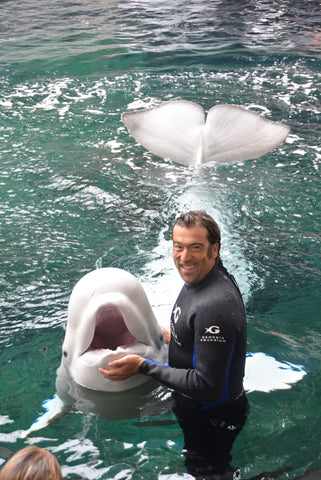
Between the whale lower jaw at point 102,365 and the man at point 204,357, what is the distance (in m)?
0.13

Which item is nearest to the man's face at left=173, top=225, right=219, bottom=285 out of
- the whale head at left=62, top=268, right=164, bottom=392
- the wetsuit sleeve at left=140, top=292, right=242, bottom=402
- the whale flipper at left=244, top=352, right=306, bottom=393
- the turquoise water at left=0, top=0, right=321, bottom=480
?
the wetsuit sleeve at left=140, top=292, right=242, bottom=402

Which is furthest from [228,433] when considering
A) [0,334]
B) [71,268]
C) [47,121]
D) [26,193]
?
[47,121]

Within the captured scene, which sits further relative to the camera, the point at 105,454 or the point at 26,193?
the point at 26,193

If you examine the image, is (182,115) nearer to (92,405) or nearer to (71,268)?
(71,268)

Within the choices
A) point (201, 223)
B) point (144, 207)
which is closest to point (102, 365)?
point (201, 223)

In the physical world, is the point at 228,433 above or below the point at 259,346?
above

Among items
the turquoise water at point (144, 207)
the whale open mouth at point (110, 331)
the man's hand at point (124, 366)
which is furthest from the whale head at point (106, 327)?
the turquoise water at point (144, 207)

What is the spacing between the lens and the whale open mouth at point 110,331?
303cm

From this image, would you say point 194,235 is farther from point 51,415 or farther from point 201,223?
point 51,415

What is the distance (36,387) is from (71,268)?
1690 millimetres

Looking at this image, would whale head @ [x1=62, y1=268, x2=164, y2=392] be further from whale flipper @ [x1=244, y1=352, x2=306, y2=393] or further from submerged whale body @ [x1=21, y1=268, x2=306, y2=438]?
whale flipper @ [x1=244, y1=352, x2=306, y2=393]

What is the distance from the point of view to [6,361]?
13.5ft

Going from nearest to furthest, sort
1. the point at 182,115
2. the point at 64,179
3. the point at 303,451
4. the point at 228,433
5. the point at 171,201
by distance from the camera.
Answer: the point at 228,433 → the point at 303,451 → the point at 182,115 → the point at 171,201 → the point at 64,179

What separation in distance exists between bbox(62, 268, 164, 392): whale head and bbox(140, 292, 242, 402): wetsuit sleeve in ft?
1.27
